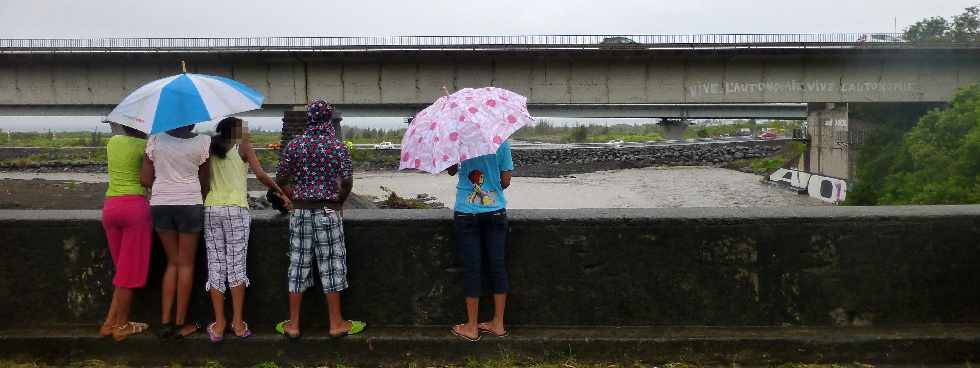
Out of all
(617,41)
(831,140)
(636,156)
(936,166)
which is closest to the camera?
(936,166)

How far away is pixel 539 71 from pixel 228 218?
80.7 ft

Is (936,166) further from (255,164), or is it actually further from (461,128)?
(255,164)

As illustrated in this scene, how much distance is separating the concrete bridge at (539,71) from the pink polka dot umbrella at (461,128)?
23026 mm

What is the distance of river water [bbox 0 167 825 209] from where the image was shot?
105 ft

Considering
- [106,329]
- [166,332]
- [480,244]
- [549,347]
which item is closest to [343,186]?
[480,244]

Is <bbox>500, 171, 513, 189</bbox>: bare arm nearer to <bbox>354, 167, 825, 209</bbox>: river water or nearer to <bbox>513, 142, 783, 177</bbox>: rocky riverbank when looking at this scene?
<bbox>354, 167, 825, 209</bbox>: river water

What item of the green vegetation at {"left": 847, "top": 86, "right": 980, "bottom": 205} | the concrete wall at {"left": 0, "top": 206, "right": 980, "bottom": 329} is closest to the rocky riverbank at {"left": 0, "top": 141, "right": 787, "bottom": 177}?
the green vegetation at {"left": 847, "top": 86, "right": 980, "bottom": 205}

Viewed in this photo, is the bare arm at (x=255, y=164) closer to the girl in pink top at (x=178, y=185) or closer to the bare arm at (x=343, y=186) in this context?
the girl in pink top at (x=178, y=185)

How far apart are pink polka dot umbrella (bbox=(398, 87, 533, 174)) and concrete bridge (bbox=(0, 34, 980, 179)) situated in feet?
75.5

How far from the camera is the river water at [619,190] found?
32062 mm

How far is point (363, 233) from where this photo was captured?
438 centimetres

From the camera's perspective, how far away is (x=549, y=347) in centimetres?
420

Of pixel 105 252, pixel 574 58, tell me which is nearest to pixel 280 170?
pixel 105 252

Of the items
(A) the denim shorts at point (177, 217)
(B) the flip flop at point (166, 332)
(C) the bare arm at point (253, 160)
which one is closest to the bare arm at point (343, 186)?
(C) the bare arm at point (253, 160)
